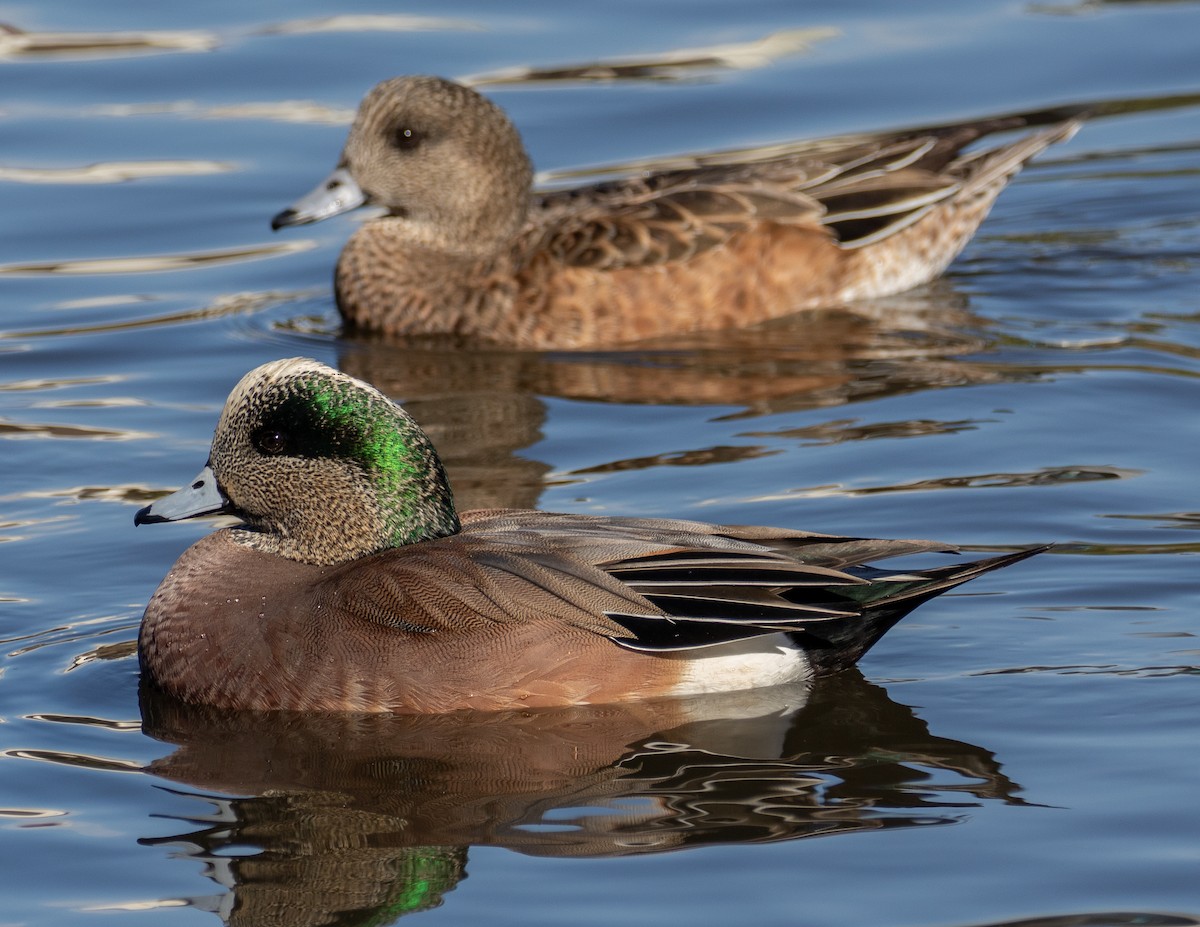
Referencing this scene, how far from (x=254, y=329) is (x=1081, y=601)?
4.36 meters

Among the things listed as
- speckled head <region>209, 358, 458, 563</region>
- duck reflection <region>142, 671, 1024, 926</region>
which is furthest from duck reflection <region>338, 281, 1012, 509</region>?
duck reflection <region>142, 671, 1024, 926</region>

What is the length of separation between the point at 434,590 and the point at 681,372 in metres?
3.41

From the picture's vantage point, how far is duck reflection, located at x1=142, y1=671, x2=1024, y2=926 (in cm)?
468

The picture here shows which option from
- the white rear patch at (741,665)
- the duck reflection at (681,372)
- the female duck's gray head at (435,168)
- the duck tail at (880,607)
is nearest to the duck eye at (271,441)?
the white rear patch at (741,665)

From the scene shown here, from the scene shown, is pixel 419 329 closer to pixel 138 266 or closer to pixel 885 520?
pixel 138 266

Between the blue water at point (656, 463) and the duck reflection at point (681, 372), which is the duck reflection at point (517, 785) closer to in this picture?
the blue water at point (656, 463)

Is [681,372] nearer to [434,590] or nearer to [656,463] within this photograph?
[656,463]

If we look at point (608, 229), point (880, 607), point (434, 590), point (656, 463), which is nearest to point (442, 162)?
point (608, 229)

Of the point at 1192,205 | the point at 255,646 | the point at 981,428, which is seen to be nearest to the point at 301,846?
the point at 255,646

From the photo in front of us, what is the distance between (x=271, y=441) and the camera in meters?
5.78

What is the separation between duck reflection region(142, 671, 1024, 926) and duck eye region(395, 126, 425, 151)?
4.43 metres

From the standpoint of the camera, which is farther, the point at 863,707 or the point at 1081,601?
the point at 1081,601

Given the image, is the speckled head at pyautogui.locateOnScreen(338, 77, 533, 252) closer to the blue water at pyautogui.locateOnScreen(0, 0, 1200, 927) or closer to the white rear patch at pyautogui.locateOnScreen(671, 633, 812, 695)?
the blue water at pyautogui.locateOnScreen(0, 0, 1200, 927)

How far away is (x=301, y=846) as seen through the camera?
15.7 feet
